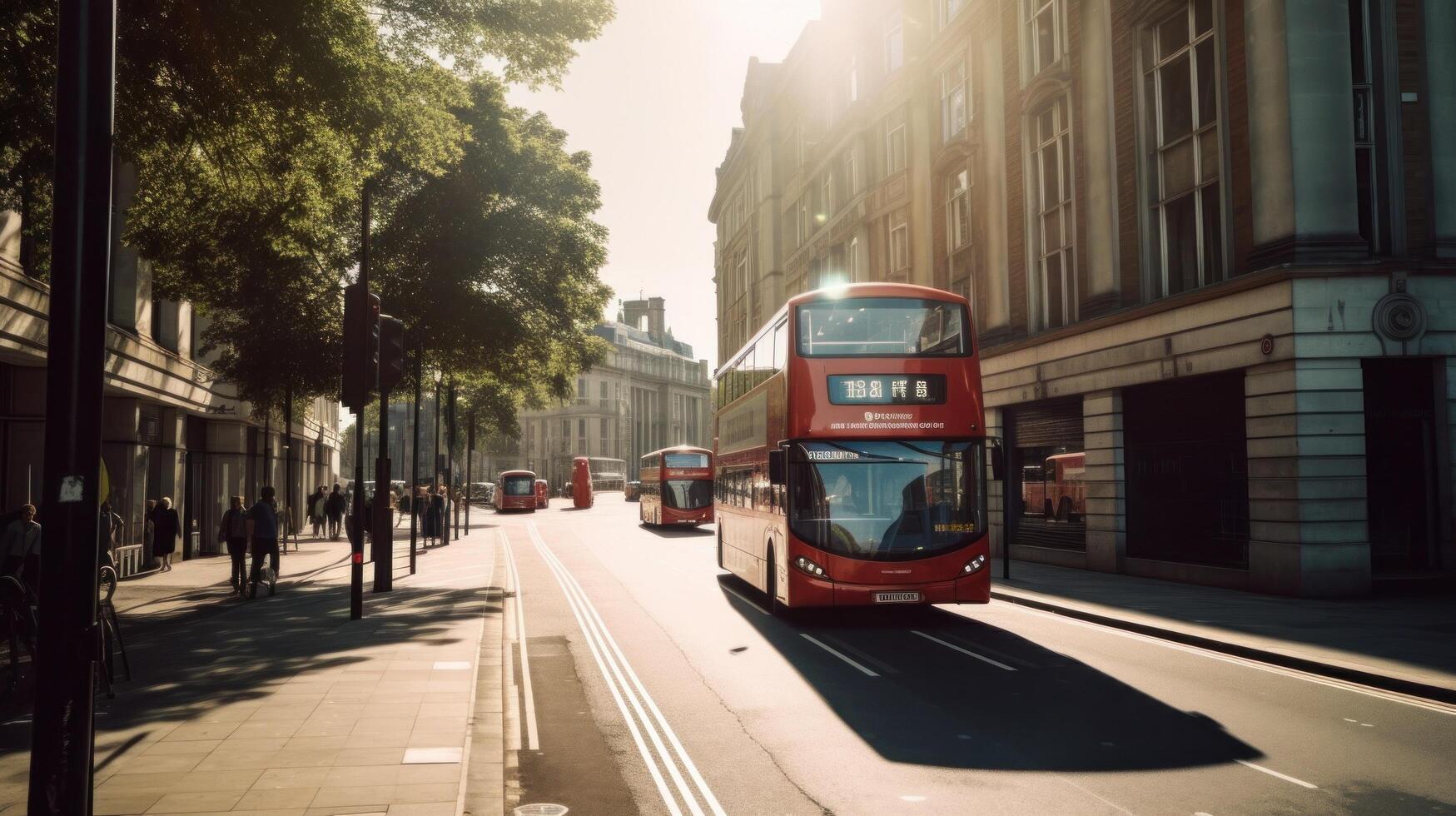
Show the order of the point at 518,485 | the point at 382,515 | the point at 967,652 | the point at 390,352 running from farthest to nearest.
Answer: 1. the point at 518,485
2. the point at 382,515
3. the point at 390,352
4. the point at 967,652

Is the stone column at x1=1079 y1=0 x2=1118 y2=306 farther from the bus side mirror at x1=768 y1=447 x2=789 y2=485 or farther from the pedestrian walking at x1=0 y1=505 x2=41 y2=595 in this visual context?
the pedestrian walking at x1=0 y1=505 x2=41 y2=595

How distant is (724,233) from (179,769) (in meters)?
71.8

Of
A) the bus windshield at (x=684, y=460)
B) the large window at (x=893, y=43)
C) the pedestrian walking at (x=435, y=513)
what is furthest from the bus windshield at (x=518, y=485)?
the large window at (x=893, y=43)

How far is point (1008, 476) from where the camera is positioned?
1107 inches

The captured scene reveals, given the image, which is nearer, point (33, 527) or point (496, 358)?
point (33, 527)

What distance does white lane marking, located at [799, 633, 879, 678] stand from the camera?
36.2 ft

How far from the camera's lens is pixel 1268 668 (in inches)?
439

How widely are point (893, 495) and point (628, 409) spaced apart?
398ft

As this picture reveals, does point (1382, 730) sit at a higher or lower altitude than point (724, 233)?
lower

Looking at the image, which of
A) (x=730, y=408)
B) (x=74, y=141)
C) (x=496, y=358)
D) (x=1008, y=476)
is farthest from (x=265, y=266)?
(x=74, y=141)

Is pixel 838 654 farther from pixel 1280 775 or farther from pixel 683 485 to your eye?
pixel 683 485

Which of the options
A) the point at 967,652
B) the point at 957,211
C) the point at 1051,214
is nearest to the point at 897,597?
the point at 967,652

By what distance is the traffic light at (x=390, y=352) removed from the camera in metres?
15.7

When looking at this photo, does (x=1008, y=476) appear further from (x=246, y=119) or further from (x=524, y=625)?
(x=246, y=119)
